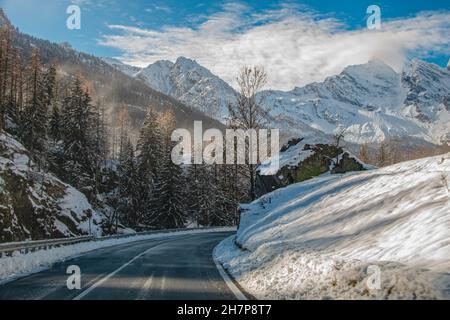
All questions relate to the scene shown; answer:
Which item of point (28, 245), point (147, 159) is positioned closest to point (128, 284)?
point (28, 245)

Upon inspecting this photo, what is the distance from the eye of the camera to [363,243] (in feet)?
36.3

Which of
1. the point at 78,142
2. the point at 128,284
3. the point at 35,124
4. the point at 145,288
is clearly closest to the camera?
the point at 145,288

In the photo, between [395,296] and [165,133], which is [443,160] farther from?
[165,133]

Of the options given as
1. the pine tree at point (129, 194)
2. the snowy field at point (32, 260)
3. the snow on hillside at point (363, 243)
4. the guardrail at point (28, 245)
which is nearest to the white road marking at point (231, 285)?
the snow on hillside at point (363, 243)

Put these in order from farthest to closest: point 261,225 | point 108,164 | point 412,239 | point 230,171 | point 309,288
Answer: point 108,164 < point 230,171 < point 261,225 < point 412,239 < point 309,288

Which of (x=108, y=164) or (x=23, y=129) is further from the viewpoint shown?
(x=108, y=164)

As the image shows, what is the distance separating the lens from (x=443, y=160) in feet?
48.1

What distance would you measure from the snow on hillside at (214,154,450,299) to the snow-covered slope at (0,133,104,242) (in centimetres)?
2229

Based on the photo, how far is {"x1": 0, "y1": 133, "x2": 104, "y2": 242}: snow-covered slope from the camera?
113 ft

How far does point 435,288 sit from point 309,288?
9.23ft

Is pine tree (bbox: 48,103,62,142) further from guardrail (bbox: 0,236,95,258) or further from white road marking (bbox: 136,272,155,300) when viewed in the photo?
white road marking (bbox: 136,272,155,300)

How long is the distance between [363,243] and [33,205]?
33391 mm

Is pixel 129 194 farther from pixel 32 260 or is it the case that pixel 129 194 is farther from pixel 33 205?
pixel 32 260
